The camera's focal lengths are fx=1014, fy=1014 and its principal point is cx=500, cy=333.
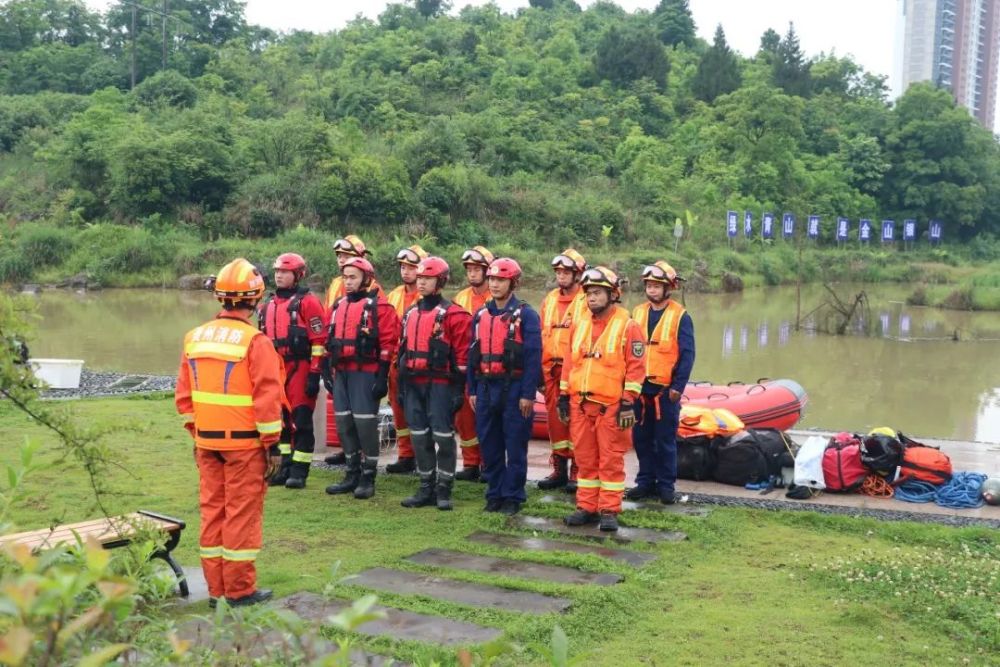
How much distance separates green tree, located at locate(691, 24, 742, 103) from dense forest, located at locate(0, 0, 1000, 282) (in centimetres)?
10

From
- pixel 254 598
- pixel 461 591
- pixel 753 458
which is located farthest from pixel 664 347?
pixel 254 598

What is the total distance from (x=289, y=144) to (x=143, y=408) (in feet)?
90.3

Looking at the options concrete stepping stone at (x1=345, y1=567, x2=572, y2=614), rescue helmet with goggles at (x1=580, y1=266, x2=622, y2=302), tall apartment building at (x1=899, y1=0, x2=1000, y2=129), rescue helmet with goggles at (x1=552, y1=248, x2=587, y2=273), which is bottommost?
concrete stepping stone at (x1=345, y1=567, x2=572, y2=614)

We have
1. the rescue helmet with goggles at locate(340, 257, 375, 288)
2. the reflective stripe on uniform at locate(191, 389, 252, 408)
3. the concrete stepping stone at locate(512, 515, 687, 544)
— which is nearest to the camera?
the reflective stripe on uniform at locate(191, 389, 252, 408)

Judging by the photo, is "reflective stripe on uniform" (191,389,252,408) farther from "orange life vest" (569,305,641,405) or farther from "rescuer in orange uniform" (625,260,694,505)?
"rescuer in orange uniform" (625,260,694,505)

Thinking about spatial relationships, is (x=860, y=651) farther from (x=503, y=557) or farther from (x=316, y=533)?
(x=316, y=533)

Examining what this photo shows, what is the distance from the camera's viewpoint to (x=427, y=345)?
22.9 ft

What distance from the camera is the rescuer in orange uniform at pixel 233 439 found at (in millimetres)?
4926

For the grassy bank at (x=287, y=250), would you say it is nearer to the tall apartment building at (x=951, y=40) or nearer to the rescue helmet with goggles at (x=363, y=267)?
the rescue helmet with goggles at (x=363, y=267)

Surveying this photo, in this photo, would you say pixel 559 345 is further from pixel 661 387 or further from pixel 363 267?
pixel 363 267

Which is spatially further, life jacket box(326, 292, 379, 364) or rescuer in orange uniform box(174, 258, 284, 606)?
life jacket box(326, 292, 379, 364)

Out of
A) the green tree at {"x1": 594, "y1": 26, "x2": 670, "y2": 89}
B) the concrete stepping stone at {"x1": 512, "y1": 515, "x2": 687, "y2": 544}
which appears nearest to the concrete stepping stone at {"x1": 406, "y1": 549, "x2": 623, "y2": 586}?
the concrete stepping stone at {"x1": 512, "y1": 515, "x2": 687, "y2": 544}

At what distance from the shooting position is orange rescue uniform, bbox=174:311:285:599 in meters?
4.93

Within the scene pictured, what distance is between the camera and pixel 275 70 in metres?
52.1
